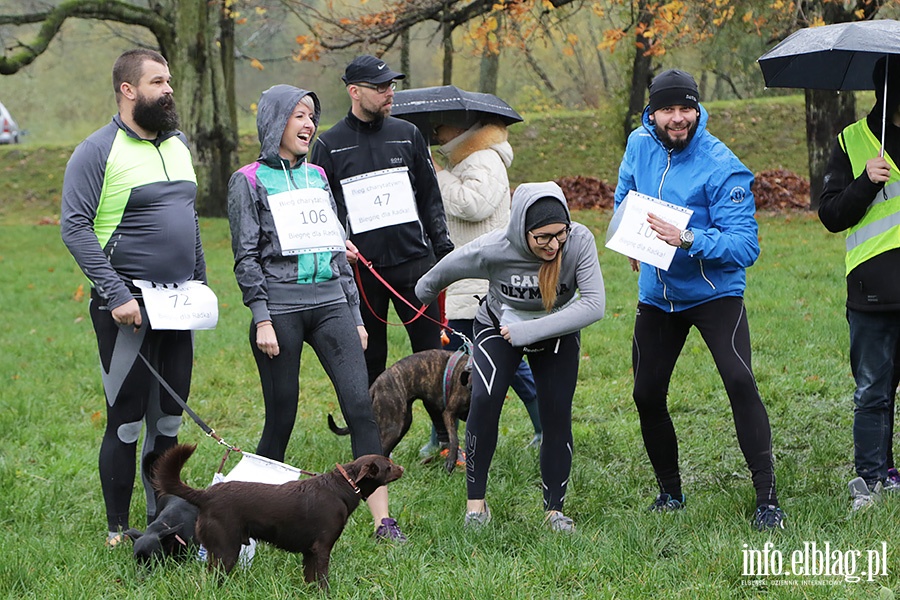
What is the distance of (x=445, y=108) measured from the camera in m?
6.35

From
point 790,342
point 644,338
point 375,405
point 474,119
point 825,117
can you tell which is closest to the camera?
point 644,338

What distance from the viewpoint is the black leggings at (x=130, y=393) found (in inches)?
182

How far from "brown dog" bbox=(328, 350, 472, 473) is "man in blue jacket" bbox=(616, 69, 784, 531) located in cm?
146

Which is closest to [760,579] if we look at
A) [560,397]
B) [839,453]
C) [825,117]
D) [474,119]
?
[560,397]

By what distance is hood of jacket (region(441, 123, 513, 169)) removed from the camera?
21.3 ft

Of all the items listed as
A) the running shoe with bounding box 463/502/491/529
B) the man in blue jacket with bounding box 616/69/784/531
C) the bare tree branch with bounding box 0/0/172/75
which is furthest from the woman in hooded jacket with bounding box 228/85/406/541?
the bare tree branch with bounding box 0/0/172/75

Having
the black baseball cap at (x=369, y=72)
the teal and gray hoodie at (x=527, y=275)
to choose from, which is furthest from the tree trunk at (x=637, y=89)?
the teal and gray hoodie at (x=527, y=275)

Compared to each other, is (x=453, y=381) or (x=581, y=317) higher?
(x=581, y=317)

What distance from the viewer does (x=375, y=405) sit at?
19.1 feet

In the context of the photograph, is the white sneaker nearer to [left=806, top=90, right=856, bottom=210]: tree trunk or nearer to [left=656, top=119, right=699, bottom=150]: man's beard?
[left=656, top=119, right=699, bottom=150]: man's beard

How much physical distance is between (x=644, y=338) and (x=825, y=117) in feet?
41.6

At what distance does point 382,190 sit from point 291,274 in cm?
125

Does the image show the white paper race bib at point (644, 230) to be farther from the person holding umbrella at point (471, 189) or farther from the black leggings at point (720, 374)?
the person holding umbrella at point (471, 189)

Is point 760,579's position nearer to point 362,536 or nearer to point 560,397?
point 560,397
